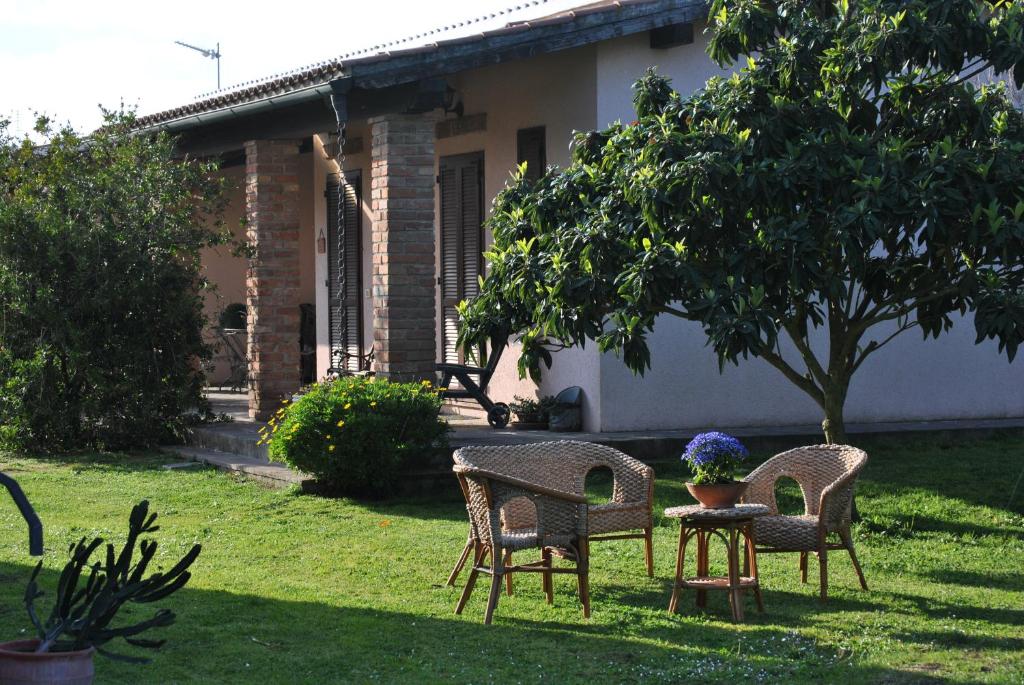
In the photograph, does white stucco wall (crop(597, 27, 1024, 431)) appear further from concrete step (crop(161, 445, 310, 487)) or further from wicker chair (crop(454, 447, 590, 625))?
wicker chair (crop(454, 447, 590, 625))

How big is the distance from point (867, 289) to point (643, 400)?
3.49m

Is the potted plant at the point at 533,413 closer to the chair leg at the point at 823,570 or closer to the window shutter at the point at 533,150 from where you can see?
the window shutter at the point at 533,150

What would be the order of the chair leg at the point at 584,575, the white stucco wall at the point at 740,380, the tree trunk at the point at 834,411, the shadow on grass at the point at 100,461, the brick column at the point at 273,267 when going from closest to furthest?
the chair leg at the point at 584,575
the tree trunk at the point at 834,411
the white stucco wall at the point at 740,380
the shadow on grass at the point at 100,461
the brick column at the point at 273,267

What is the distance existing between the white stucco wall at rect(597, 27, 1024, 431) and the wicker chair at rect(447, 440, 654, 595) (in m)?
3.91

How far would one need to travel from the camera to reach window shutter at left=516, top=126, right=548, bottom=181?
12578 millimetres

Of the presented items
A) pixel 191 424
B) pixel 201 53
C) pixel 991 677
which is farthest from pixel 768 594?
pixel 201 53

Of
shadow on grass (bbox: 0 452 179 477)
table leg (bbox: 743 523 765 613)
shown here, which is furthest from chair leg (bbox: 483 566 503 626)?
shadow on grass (bbox: 0 452 179 477)

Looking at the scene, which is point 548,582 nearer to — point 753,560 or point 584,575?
point 584,575


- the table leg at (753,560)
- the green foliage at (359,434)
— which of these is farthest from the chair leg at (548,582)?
the green foliage at (359,434)

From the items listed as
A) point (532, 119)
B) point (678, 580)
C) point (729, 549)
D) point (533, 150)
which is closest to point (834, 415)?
point (729, 549)

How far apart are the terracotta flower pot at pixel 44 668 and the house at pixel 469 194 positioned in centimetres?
754

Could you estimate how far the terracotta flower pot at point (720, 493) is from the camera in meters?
7.01

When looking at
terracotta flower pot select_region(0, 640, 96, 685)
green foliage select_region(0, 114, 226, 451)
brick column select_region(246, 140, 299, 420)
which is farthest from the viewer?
brick column select_region(246, 140, 299, 420)

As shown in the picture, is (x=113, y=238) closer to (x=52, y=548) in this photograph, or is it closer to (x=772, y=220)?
(x=52, y=548)
